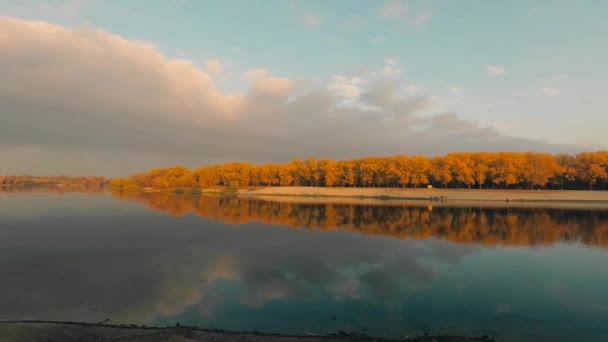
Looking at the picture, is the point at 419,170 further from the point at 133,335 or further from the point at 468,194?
the point at 133,335

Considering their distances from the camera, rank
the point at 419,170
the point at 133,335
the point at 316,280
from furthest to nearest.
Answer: the point at 419,170
the point at 316,280
the point at 133,335

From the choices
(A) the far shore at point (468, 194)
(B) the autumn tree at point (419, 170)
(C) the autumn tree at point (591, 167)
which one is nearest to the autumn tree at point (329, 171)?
(A) the far shore at point (468, 194)

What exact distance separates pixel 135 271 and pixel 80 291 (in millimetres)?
4150

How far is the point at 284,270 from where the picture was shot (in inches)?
843

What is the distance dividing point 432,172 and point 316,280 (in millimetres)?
106734

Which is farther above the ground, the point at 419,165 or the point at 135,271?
the point at 419,165

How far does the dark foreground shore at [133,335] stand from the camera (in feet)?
34.0

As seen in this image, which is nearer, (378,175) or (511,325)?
(511,325)

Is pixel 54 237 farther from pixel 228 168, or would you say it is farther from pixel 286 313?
pixel 228 168

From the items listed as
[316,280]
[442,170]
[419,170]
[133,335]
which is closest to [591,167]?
[442,170]

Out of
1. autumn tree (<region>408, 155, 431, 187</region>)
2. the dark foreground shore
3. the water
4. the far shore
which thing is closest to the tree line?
autumn tree (<region>408, 155, 431, 187</region>)

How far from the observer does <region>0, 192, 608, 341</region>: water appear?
1330 cm

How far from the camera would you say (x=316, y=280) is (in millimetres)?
19250

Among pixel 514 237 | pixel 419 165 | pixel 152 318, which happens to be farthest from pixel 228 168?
pixel 152 318
